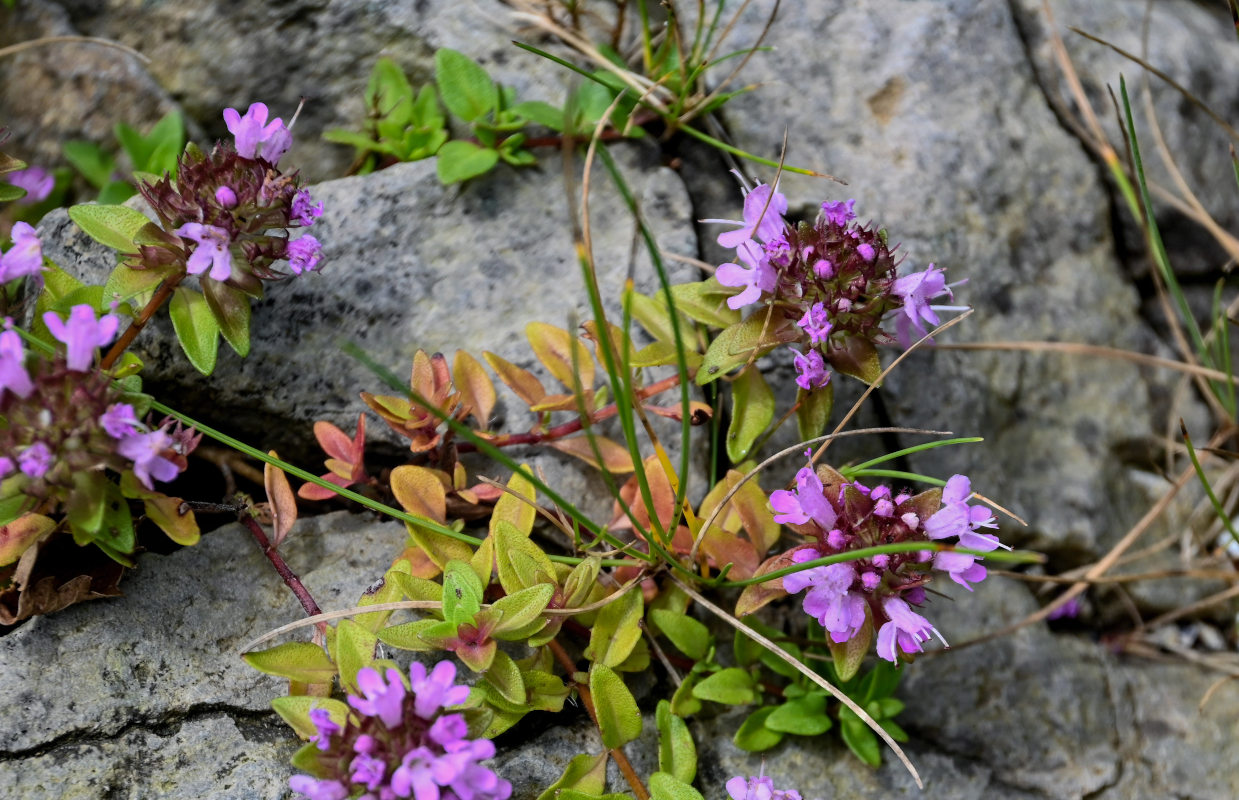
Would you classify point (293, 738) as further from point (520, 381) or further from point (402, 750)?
point (520, 381)

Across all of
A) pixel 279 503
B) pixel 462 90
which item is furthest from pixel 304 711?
pixel 462 90

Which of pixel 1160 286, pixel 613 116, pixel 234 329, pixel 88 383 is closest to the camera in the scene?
pixel 88 383

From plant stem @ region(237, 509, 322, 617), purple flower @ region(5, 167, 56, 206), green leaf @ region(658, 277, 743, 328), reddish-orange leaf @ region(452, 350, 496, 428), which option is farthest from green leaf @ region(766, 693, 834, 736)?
purple flower @ region(5, 167, 56, 206)

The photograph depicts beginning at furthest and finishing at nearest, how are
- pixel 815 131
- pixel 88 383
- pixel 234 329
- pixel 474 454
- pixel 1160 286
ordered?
pixel 1160 286
pixel 815 131
pixel 474 454
pixel 234 329
pixel 88 383

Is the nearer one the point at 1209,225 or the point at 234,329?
the point at 234,329

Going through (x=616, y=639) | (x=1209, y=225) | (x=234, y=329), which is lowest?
(x=616, y=639)

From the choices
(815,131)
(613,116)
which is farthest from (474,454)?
(815,131)

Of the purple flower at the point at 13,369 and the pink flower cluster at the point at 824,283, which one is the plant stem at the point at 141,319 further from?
the pink flower cluster at the point at 824,283

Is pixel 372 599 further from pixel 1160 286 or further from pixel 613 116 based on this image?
pixel 1160 286
